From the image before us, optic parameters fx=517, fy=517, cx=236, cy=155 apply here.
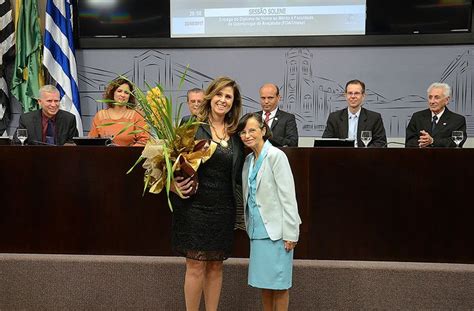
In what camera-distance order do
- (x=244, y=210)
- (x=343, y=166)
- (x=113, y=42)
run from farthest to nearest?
(x=113, y=42)
(x=343, y=166)
(x=244, y=210)

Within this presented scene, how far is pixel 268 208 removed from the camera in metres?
2.56

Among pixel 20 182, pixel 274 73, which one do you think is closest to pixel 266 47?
pixel 274 73

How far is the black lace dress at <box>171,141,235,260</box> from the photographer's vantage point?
8.45 feet

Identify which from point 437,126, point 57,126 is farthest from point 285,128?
point 57,126

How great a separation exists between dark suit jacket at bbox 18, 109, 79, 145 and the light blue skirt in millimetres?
2374

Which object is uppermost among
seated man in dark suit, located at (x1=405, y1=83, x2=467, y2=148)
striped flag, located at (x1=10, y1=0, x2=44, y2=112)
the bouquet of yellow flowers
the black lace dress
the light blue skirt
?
striped flag, located at (x1=10, y1=0, x2=44, y2=112)

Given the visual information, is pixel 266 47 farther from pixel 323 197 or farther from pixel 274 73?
pixel 323 197

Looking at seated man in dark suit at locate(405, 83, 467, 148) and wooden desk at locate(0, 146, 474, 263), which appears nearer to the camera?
wooden desk at locate(0, 146, 474, 263)

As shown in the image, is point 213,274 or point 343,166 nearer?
point 213,274

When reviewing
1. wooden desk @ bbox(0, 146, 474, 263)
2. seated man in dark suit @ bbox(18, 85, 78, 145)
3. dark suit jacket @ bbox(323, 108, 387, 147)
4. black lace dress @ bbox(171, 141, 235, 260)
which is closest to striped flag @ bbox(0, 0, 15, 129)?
seated man in dark suit @ bbox(18, 85, 78, 145)

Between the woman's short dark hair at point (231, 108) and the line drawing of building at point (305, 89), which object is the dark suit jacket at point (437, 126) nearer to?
the line drawing of building at point (305, 89)

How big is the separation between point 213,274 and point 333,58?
3.42m

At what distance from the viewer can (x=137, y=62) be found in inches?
225

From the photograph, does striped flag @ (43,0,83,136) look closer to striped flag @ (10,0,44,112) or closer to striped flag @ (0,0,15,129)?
striped flag @ (10,0,44,112)
